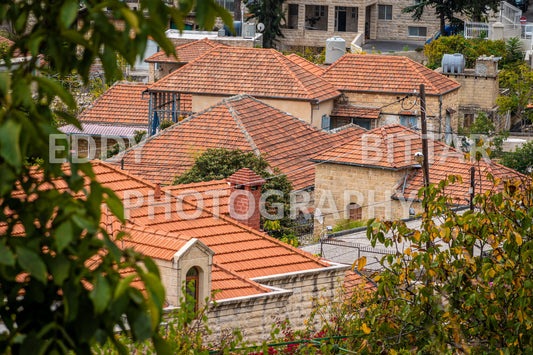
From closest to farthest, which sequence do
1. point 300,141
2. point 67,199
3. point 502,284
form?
point 67,199 → point 502,284 → point 300,141

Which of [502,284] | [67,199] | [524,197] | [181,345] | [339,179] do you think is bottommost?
[339,179]

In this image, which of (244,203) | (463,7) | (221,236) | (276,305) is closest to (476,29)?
(463,7)

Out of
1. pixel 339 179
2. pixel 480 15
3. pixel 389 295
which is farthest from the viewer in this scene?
pixel 480 15

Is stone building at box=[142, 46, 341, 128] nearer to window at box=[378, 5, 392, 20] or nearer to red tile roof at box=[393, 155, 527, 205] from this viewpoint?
red tile roof at box=[393, 155, 527, 205]

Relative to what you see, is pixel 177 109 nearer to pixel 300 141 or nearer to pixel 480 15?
pixel 300 141

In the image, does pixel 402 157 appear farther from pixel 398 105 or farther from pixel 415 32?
pixel 415 32

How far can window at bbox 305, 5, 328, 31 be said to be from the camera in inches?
2776

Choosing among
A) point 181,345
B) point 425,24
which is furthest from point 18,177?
point 425,24

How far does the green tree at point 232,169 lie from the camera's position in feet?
92.9

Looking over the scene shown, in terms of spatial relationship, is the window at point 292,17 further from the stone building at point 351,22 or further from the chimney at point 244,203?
the chimney at point 244,203

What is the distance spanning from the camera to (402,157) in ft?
94.6

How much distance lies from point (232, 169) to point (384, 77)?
14619mm

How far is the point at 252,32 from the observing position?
184 feet

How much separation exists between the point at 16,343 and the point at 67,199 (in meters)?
0.66
